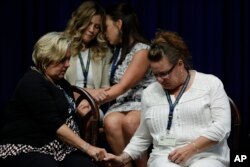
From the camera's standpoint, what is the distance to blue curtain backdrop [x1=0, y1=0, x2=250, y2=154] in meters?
4.42

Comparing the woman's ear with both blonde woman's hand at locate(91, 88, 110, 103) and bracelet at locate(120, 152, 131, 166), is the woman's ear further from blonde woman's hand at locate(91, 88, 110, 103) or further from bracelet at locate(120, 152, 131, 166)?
bracelet at locate(120, 152, 131, 166)

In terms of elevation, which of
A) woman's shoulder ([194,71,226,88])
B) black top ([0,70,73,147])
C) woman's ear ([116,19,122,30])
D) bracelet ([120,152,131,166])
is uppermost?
woman's ear ([116,19,122,30])

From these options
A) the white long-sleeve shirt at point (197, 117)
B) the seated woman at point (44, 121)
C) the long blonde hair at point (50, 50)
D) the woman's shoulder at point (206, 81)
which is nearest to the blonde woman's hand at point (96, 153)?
the seated woman at point (44, 121)

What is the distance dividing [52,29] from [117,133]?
4.39 ft

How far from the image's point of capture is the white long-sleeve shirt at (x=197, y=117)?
304 cm

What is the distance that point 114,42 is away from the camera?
3902 mm

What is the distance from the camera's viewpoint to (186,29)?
4.50 metres

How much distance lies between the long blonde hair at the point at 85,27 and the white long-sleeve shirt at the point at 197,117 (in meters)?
0.94

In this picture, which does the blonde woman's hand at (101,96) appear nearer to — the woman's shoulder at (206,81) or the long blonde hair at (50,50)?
the long blonde hair at (50,50)

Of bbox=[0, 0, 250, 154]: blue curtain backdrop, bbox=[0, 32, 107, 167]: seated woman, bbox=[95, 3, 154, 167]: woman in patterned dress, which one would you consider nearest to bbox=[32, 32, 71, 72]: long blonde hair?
bbox=[0, 32, 107, 167]: seated woman

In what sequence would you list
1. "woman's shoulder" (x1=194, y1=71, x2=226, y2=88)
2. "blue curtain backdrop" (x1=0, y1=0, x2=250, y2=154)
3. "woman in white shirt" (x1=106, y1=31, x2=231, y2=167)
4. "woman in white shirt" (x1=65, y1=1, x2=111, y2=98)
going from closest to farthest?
"woman in white shirt" (x1=106, y1=31, x2=231, y2=167), "woman's shoulder" (x1=194, y1=71, x2=226, y2=88), "woman in white shirt" (x1=65, y1=1, x2=111, y2=98), "blue curtain backdrop" (x1=0, y1=0, x2=250, y2=154)

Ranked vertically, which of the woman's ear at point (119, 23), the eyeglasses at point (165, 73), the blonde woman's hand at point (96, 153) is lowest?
the blonde woman's hand at point (96, 153)

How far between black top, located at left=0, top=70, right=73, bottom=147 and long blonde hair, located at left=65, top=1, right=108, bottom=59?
2.86ft

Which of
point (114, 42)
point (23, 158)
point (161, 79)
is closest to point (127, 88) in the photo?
point (114, 42)
